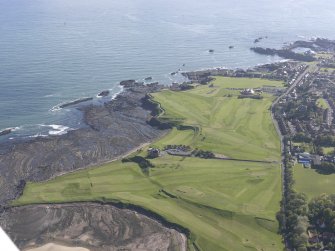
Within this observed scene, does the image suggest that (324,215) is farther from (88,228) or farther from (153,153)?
(88,228)

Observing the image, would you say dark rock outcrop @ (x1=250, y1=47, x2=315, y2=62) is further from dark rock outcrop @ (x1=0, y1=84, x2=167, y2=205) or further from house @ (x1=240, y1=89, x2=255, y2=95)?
dark rock outcrop @ (x1=0, y1=84, x2=167, y2=205)

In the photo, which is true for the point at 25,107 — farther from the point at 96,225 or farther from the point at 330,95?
the point at 330,95

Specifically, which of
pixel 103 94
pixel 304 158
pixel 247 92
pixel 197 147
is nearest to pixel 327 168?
pixel 304 158

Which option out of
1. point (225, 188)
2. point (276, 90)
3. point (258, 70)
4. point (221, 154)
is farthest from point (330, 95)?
point (225, 188)

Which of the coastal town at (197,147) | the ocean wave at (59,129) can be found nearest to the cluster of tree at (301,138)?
the coastal town at (197,147)

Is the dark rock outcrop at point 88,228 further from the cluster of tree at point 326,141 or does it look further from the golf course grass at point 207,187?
the cluster of tree at point 326,141

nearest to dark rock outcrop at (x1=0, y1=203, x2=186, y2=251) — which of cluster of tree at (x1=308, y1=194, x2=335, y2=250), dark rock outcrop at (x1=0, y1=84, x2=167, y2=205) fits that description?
dark rock outcrop at (x1=0, y1=84, x2=167, y2=205)
